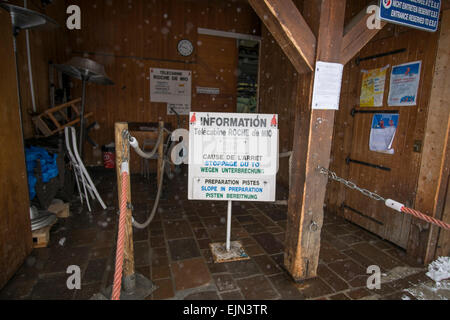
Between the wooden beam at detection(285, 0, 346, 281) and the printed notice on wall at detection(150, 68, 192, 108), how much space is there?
5.14 meters

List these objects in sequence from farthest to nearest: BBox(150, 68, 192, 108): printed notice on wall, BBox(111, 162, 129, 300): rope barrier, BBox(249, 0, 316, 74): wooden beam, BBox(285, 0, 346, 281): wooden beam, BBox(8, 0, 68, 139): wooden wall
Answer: BBox(150, 68, 192, 108): printed notice on wall, BBox(8, 0, 68, 139): wooden wall, BBox(285, 0, 346, 281): wooden beam, BBox(249, 0, 316, 74): wooden beam, BBox(111, 162, 129, 300): rope barrier

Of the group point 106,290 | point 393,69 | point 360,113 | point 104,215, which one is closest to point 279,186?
point 360,113

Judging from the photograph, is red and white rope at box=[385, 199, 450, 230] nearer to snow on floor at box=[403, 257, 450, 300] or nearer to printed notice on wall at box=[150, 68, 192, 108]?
snow on floor at box=[403, 257, 450, 300]

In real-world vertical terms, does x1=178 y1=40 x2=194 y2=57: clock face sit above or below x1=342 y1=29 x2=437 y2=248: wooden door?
above

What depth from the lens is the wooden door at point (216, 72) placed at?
704 centimetres

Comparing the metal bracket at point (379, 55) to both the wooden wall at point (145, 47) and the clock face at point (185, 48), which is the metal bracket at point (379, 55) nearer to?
the wooden wall at point (145, 47)

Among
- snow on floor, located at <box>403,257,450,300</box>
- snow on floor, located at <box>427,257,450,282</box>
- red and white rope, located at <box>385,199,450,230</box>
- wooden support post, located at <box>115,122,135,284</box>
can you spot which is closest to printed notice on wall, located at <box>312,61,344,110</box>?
red and white rope, located at <box>385,199,450,230</box>

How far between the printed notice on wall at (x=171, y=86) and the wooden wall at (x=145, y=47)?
14cm

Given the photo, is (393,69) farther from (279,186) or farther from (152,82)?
(152,82)

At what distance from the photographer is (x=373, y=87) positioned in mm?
3510

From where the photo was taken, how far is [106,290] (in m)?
2.28

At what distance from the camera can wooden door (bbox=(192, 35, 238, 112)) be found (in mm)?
7039

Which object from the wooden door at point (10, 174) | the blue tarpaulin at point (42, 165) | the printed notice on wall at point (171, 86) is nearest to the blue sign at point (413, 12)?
the wooden door at point (10, 174)

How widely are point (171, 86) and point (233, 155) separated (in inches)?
191
